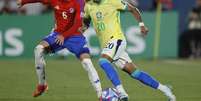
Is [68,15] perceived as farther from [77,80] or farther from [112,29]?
[77,80]

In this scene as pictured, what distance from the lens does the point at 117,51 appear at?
40.1ft

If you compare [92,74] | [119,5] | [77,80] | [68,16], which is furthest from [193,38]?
[92,74]

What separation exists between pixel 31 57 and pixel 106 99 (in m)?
11.2

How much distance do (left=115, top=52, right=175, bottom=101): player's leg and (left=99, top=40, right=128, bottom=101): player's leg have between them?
20cm

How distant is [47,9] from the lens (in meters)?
23.9

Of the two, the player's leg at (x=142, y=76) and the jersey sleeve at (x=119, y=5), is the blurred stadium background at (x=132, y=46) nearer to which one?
the player's leg at (x=142, y=76)

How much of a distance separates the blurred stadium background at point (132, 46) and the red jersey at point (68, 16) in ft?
10.0

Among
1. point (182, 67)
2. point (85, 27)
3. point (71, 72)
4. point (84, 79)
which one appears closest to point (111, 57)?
point (85, 27)

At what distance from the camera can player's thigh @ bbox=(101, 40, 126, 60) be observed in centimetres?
1210

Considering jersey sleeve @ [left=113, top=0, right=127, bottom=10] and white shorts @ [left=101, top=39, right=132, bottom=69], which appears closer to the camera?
white shorts @ [left=101, top=39, right=132, bottom=69]

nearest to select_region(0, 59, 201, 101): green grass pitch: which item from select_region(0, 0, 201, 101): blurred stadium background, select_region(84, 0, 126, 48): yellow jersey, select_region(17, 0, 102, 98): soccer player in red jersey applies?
select_region(0, 0, 201, 101): blurred stadium background

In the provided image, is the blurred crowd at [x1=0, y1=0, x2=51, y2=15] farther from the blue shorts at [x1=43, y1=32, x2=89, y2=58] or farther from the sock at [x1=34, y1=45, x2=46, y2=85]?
the blue shorts at [x1=43, y1=32, x2=89, y2=58]

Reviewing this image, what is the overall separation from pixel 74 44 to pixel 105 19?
2.26ft

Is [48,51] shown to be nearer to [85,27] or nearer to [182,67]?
[85,27]
